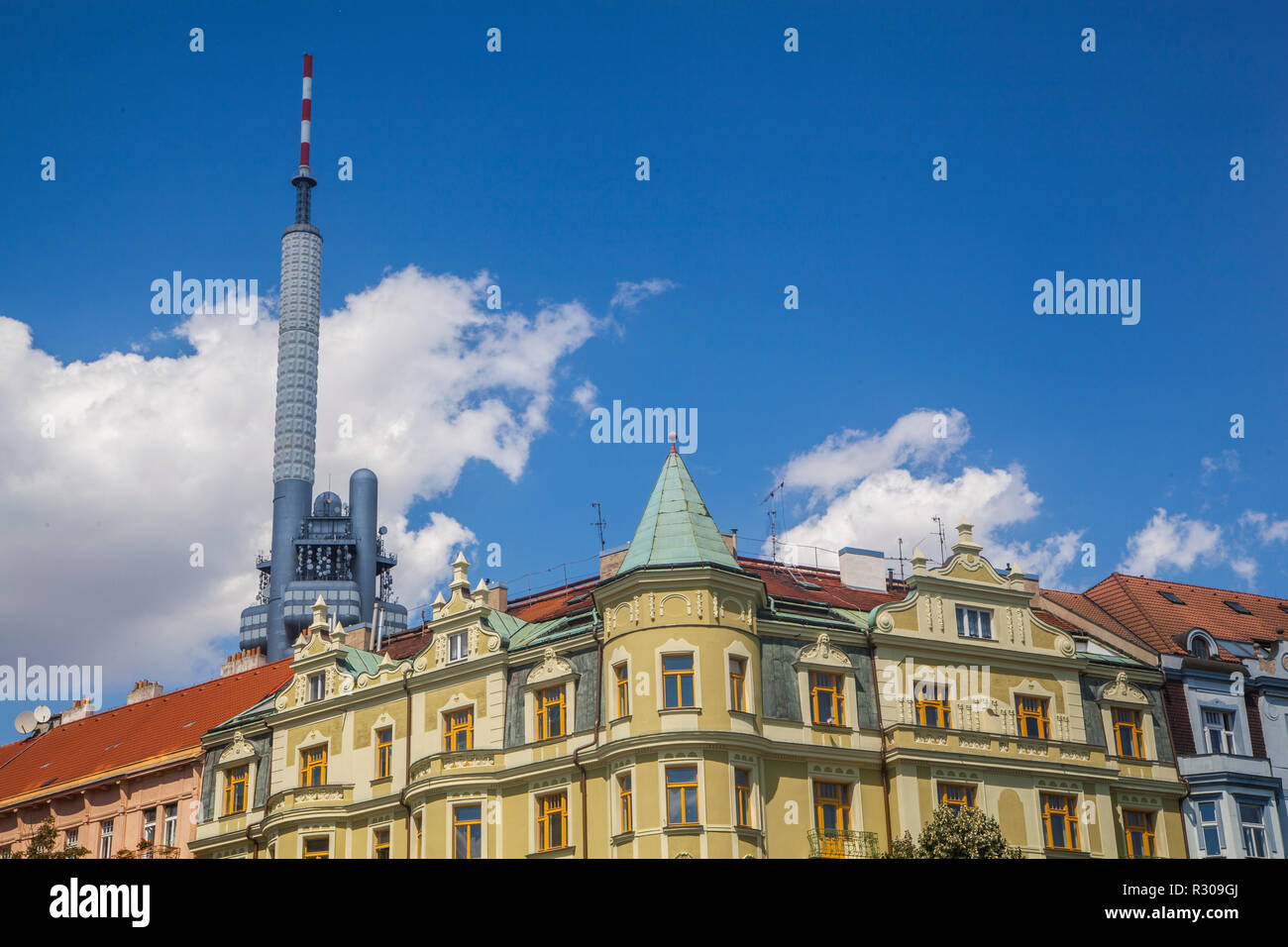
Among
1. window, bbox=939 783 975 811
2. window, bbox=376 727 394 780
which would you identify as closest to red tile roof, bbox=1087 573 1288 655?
window, bbox=939 783 975 811

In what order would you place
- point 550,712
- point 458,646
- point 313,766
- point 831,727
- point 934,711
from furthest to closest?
point 313,766 < point 458,646 < point 934,711 < point 550,712 < point 831,727

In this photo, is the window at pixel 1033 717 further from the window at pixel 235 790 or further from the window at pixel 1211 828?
the window at pixel 235 790

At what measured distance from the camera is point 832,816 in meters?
45.6

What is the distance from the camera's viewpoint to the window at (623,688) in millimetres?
45344

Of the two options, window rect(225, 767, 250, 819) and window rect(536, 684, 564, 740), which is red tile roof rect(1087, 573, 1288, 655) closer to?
window rect(536, 684, 564, 740)

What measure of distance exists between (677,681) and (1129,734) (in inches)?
666

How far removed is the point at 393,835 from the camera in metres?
49.6

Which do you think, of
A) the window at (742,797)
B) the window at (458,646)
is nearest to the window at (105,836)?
the window at (458,646)

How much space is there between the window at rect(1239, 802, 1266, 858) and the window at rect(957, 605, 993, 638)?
10.6 meters

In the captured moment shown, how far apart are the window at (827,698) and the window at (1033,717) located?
6.15 m

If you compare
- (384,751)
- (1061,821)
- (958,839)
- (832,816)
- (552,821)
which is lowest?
(958,839)

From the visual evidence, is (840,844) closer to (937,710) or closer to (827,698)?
(827,698)

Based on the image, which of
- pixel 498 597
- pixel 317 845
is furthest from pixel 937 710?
pixel 317 845

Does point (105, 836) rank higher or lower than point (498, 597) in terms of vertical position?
lower
